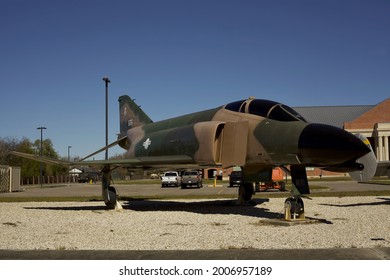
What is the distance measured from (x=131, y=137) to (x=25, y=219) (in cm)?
732

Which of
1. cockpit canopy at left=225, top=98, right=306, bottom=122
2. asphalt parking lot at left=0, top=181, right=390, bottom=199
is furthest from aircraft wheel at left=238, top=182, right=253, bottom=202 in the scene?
asphalt parking lot at left=0, top=181, right=390, bottom=199

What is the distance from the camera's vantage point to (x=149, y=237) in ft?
29.7

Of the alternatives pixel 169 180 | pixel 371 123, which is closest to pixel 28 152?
pixel 169 180

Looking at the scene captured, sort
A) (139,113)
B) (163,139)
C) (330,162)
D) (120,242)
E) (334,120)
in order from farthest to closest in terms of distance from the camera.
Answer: (334,120) → (139,113) → (163,139) → (330,162) → (120,242)

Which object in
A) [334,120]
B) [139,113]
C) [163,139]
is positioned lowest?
[163,139]

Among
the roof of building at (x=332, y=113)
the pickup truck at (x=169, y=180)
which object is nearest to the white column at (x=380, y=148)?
the roof of building at (x=332, y=113)

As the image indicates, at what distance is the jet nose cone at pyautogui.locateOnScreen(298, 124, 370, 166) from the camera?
10.3m

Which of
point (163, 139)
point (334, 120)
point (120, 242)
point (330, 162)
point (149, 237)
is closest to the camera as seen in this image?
point (120, 242)

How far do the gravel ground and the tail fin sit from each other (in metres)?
7.93

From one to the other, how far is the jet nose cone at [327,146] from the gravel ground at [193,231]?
1688mm

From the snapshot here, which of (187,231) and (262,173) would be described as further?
(262,173)

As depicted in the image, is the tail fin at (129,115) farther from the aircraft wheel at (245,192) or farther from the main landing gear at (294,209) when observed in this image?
the main landing gear at (294,209)
